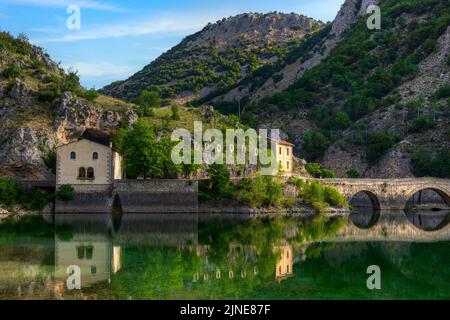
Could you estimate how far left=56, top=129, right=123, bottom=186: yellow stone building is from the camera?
209 ft

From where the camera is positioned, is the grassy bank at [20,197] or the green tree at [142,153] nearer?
the grassy bank at [20,197]

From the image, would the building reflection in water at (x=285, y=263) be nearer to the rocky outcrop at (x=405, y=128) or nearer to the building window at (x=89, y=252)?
the building window at (x=89, y=252)

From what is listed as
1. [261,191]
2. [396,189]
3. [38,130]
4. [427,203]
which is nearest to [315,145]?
[427,203]

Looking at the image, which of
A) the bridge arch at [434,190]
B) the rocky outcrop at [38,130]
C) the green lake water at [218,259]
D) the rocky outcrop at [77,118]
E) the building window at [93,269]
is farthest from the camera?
the bridge arch at [434,190]

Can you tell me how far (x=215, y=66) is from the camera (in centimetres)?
17375

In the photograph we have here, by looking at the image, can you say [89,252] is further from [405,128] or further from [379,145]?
[405,128]

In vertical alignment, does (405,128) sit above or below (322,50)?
below

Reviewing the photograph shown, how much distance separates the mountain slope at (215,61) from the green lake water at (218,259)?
→ 100902mm

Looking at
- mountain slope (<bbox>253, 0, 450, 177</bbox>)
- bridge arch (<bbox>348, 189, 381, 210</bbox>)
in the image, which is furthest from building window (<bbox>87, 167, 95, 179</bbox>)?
mountain slope (<bbox>253, 0, 450, 177</bbox>)

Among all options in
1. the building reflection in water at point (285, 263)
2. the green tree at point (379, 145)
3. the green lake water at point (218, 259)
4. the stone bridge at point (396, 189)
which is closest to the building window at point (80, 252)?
the green lake water at point (218, 259)

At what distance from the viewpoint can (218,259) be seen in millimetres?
32406

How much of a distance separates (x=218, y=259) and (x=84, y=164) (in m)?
34.6

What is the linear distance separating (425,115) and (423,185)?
2246 centimetres

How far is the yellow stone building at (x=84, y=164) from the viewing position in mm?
63625
